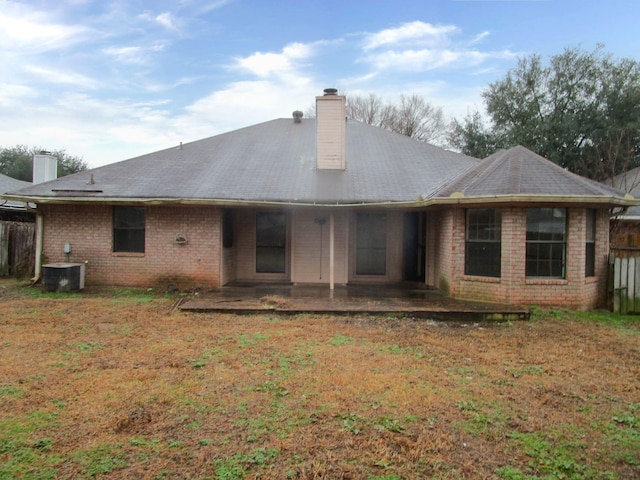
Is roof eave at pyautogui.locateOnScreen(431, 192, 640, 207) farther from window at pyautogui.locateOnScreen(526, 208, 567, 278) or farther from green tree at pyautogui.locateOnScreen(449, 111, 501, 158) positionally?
green tree at pyautogui.locateOnScreen(449, 111, 501, 158)

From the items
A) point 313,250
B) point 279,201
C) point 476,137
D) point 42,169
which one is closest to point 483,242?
point 313,250

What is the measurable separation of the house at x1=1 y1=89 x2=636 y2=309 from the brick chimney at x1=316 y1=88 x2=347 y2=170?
0.11ft

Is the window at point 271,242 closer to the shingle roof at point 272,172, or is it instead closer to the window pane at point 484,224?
the shingle roof at point 272,172

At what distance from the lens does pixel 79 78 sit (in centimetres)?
1395

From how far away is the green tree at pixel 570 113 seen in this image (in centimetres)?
2039

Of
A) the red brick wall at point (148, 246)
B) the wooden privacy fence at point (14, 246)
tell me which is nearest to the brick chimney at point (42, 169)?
the wooden privacy fence at point (14, 246)

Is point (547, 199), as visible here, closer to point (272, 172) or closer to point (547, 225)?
point (547, 225)

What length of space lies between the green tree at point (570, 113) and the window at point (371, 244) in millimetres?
14657

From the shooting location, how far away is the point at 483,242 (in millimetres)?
8508

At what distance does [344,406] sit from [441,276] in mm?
6606

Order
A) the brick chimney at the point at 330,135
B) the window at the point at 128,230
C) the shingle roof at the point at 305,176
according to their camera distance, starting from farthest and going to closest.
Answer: the brick chimney at the point at 330,135, the window at the point at 128,230, the shingle roof at the point at 305,176

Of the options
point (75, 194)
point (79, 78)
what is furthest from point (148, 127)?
point (75, 194)

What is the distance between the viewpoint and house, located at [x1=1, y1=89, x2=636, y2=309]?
Answer: 822cm

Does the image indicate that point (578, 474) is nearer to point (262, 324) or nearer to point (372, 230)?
point (262, 324)
